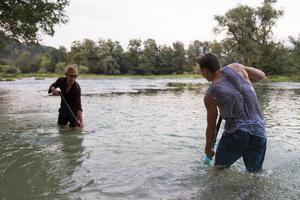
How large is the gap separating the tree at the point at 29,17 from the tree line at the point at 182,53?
3.79 m

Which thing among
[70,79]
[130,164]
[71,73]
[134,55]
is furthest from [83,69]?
[130,164]

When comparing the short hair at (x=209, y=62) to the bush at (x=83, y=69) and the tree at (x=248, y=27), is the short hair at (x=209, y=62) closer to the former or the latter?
the tree at (x=248, y=27)

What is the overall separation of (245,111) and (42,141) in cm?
680

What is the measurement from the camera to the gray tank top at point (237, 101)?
18.5ft

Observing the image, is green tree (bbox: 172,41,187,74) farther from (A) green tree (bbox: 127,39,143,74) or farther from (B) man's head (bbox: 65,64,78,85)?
(B) man's head (bbox: 65,64,78,85)

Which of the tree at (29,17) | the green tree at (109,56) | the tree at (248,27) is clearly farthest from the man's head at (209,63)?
the green tree at (109,56)

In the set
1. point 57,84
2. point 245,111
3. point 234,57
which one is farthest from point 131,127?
point 234,57

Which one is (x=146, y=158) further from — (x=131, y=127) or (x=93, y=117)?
(x=93, y=117)

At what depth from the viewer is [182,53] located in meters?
131

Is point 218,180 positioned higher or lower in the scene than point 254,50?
lower

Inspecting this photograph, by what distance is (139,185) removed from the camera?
22.8ft

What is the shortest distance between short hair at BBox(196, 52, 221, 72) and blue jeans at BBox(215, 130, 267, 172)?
1.00 meters

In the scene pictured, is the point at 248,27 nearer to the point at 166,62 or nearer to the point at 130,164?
the point at 166,62

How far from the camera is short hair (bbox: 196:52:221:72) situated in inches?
223
